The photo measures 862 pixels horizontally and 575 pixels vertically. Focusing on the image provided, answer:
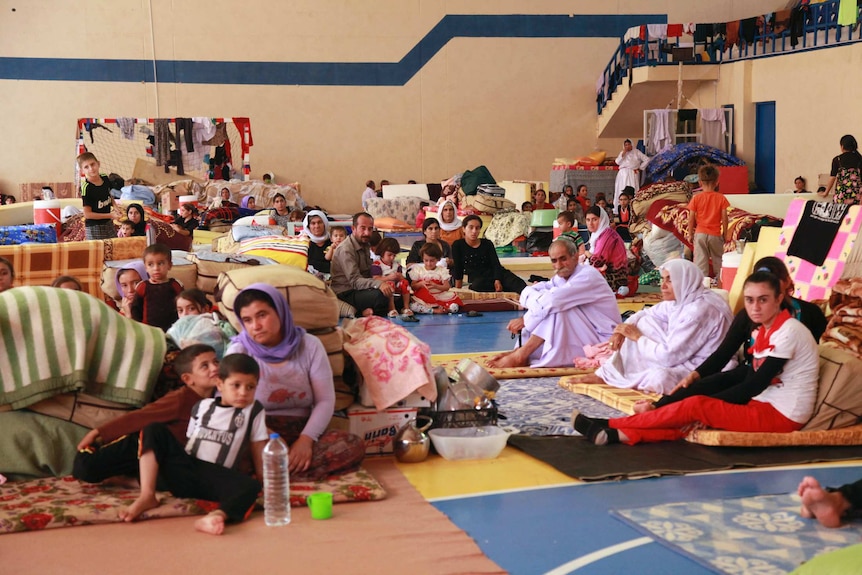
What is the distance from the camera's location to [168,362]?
4594mm

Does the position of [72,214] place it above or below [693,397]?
above

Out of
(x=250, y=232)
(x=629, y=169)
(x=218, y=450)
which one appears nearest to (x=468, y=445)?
(x=218, y=450)

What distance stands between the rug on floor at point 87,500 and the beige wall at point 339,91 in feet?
56.4

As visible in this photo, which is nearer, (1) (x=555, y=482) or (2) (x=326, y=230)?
(1) (x=555, y=482)

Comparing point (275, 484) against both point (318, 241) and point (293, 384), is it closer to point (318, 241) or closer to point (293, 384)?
point (293, 384)

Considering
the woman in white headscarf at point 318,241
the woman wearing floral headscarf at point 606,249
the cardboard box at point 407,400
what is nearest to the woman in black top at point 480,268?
the woman wearing floral headscarf at point 606,249

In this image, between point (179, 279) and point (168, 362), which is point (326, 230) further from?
point (168, 362)

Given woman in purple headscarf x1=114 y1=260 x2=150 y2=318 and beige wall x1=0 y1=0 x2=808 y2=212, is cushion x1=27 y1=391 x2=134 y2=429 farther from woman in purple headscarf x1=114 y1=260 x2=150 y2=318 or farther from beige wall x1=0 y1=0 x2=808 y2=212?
beige wall x1=0 y1=0 x2=808 y2=212

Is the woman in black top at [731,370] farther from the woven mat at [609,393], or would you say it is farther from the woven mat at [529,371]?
the woven mat at [529,371]

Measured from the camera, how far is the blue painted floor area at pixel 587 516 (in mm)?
3414

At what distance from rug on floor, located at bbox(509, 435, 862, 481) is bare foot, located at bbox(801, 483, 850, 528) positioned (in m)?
0.76

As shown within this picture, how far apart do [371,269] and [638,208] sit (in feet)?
16.7

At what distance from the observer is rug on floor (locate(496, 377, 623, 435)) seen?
5.21 m

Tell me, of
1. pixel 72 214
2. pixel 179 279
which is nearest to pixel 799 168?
pixel 72 214
